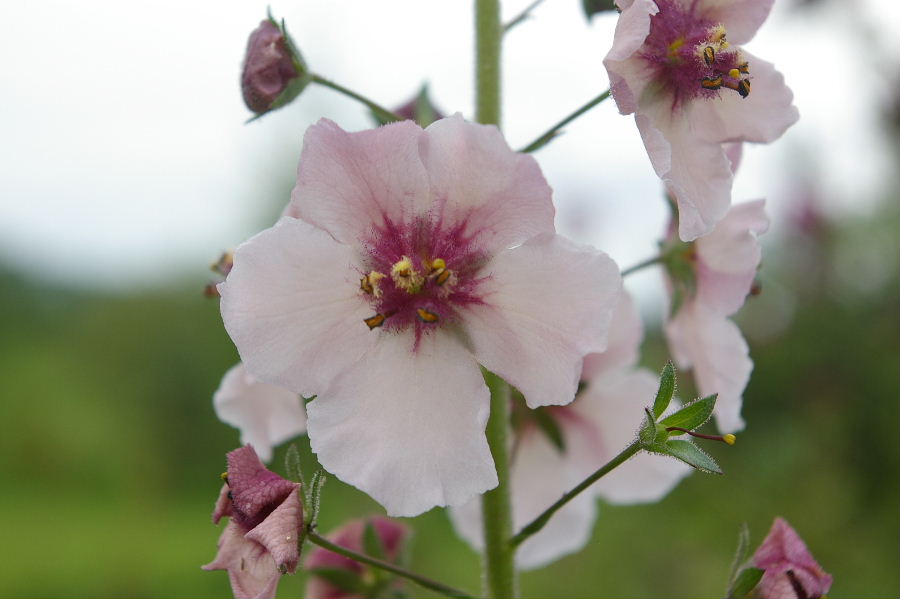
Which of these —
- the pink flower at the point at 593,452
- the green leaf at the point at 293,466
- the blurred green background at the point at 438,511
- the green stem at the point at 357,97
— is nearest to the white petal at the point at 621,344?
the pink flower at the point at 593,452

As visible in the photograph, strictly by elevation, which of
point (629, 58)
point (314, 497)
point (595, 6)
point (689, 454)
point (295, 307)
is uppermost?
point (595, 6)

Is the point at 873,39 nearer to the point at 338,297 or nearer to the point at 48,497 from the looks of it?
the point at 338,297

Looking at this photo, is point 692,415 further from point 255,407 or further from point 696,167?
point 255,407

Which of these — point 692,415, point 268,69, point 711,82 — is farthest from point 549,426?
point 268,69

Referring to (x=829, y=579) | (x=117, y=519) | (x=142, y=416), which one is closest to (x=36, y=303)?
(x=142, y=416)

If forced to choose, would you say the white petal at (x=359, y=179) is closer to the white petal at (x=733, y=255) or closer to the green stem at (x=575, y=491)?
the green stem at (x=575, y=491)

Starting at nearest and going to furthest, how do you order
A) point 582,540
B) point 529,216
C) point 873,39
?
point 529,216
point 582,540
point 873,39
